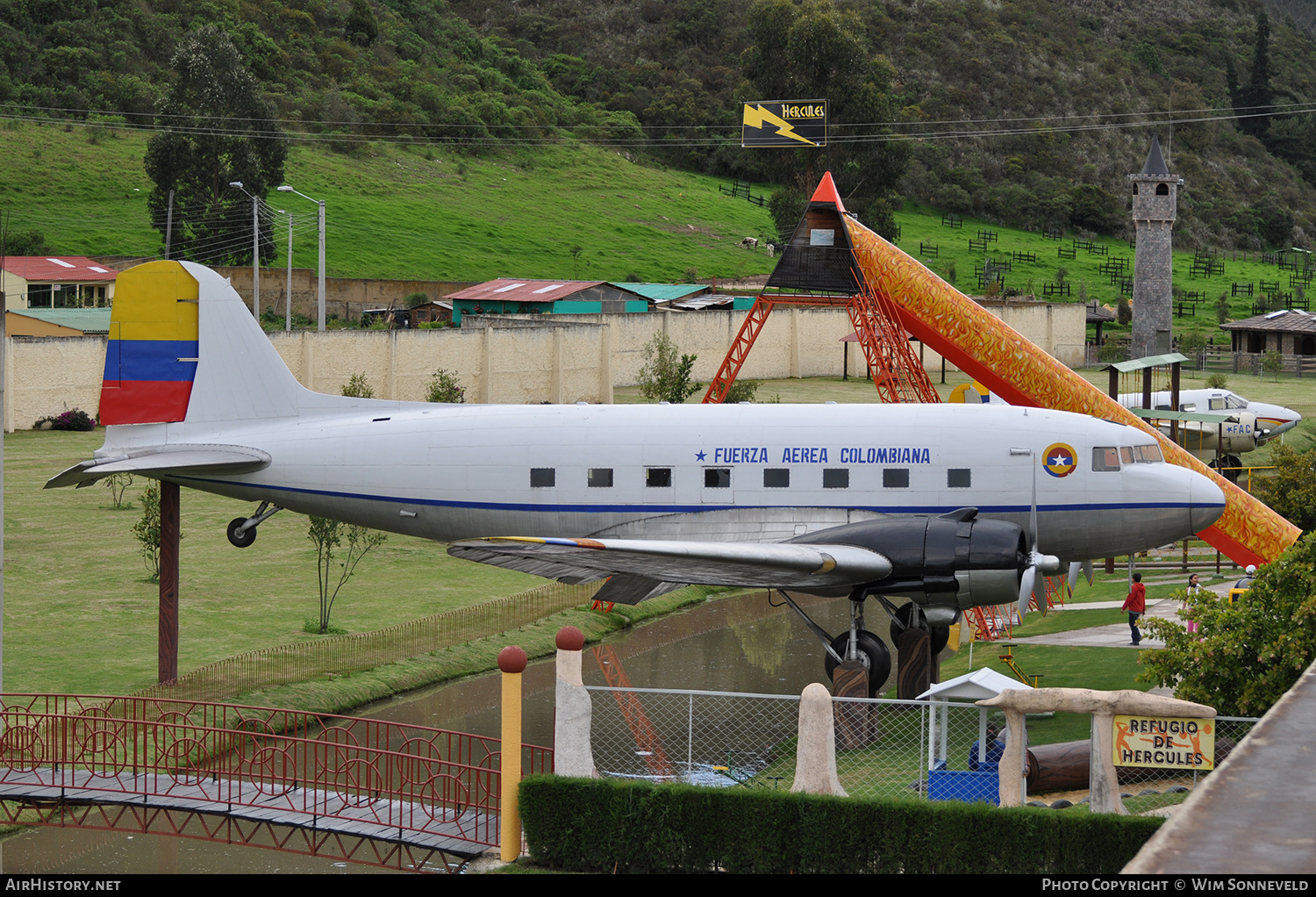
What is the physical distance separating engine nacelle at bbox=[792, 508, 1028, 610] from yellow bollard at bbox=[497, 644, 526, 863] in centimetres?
812

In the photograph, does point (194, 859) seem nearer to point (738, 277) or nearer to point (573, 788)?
point (573, 788)

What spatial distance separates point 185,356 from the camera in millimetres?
26203

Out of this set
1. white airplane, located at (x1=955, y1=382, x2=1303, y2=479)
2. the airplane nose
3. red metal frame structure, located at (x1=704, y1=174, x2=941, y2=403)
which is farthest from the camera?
white airplane, located at (x1=955, y1=382, x2=1303, y2=479)

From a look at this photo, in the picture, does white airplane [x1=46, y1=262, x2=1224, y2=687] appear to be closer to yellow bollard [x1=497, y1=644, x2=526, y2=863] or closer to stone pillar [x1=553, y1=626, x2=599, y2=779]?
stone pillar [x1=553, y1=626, x2=599, y2=779]

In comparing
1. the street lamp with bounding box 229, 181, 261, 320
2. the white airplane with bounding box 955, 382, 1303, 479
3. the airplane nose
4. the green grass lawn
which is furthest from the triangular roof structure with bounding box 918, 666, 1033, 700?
the street lamp with bounding box 229, 181, 261, 320

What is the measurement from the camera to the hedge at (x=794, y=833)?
49.4 ft

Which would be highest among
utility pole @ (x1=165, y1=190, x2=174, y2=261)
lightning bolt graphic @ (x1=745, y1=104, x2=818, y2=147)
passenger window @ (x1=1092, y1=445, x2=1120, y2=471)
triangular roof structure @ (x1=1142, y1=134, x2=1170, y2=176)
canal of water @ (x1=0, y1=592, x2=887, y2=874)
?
lightning bolt graphic @ (x1=745, y1=104, x2=818, y2=147)

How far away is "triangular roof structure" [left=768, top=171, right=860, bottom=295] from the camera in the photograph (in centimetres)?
3753

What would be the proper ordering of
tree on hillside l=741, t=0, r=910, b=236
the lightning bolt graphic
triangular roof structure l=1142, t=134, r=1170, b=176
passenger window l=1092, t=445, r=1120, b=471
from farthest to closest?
tree on hillside l=741, t=0, r=910, b=236
the lightning bolt graphic
triangular roof structure l=1142, t=134, r=1170, b=176
passenger window l=1092, t=445, r=1120, b=471

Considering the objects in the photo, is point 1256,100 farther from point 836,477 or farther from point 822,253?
point 836,477

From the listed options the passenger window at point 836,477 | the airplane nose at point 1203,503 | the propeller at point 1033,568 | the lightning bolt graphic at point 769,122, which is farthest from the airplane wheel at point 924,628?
the lightning bolt graphic at point 769,122

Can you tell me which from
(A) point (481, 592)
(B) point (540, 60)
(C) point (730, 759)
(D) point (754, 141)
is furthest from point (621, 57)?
(C) point (730, 759)

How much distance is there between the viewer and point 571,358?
221ft

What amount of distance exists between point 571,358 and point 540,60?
100366 millimetres
